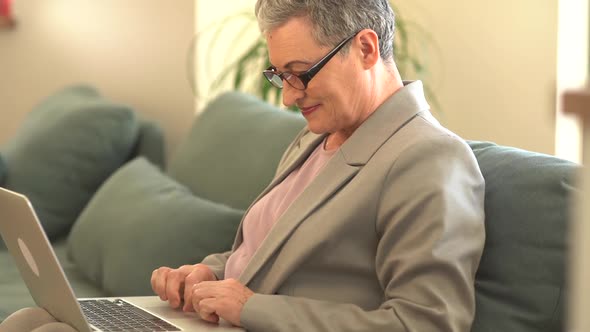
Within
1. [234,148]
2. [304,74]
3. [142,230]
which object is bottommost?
[142,230]

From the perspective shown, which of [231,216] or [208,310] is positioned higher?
[208,310]

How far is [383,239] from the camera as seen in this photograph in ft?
5.24

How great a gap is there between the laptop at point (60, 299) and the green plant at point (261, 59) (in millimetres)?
1351

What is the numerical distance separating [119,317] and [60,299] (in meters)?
0.17

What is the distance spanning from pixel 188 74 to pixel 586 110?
3028mm

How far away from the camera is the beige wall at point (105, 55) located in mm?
3750

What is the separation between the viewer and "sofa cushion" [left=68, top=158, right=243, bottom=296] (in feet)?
7.68

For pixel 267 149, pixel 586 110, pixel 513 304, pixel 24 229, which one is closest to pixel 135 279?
pixel 267 149

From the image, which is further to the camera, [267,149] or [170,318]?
[267,149]

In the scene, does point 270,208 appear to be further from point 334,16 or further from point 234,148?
point 234,148

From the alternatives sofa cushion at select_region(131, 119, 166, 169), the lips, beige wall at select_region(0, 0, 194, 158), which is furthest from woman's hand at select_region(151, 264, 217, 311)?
beige wall at select_region(0, 0, 194, 158)

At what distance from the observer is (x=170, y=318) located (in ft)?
5.75

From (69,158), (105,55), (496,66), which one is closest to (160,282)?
(496,66)

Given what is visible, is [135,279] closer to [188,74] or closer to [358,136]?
[358,136]
